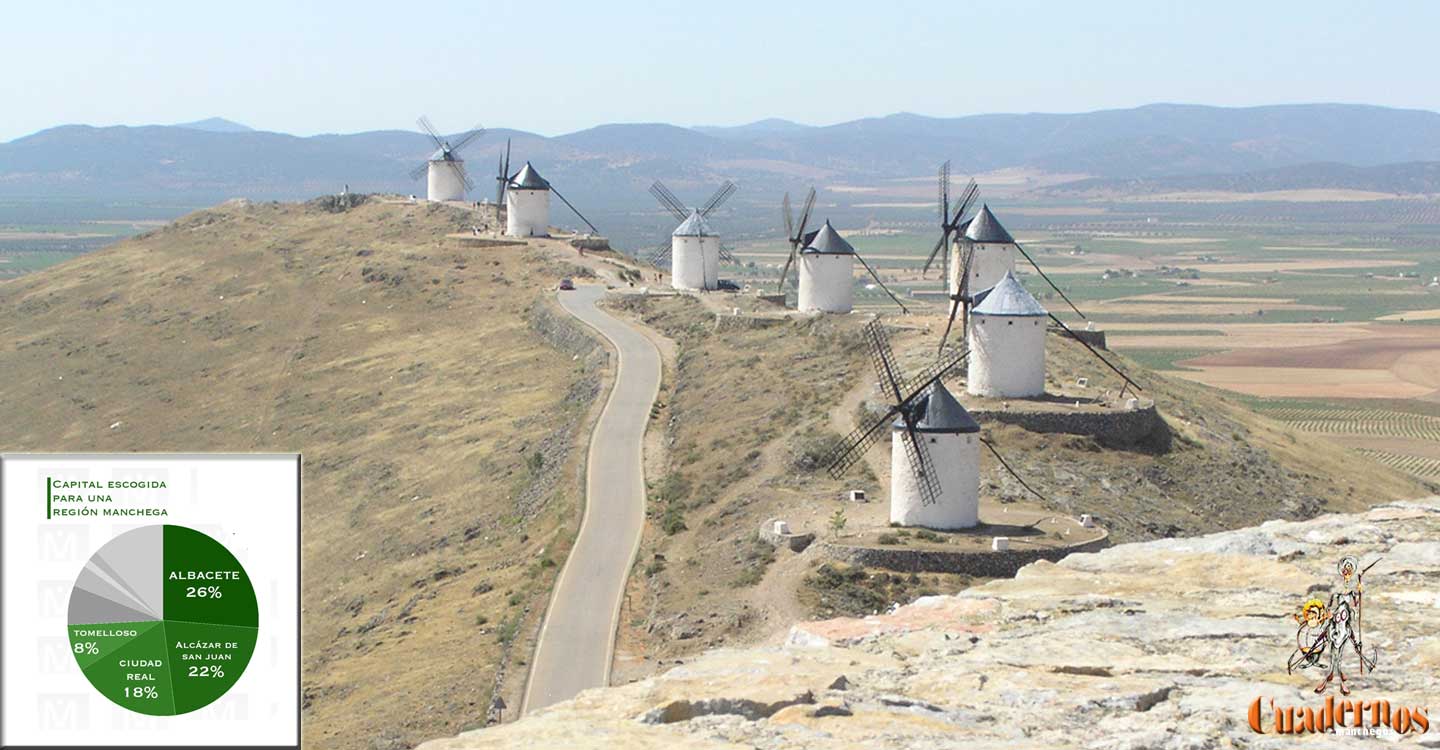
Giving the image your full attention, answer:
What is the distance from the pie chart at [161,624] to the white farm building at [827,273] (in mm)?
44444

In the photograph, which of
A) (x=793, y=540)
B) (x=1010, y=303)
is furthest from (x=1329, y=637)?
(x=1010, y=303)

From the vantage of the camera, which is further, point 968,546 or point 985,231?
point 985,231

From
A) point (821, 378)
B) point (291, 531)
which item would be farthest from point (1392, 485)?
point (291, 531)

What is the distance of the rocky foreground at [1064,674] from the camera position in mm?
14539

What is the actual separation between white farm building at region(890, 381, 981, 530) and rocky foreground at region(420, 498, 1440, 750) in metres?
11.9

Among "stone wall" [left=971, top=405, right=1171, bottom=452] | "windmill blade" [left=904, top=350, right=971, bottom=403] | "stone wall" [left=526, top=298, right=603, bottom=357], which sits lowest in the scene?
"stone wall" [left=971, top=405, right=1171, bottom=452]

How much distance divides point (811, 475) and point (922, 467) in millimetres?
6288

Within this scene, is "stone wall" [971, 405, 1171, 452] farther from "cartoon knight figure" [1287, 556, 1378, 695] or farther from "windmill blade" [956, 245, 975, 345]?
"cartoon knight figure" [1287, 556, 1378, 695]

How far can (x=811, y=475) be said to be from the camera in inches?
1550

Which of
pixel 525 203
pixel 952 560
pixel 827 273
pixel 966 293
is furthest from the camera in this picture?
pixel 525 203

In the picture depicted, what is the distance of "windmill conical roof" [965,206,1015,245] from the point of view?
50.6 m

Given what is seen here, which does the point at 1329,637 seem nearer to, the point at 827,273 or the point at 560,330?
the point at 827,273

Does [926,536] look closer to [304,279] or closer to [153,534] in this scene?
[153,534]

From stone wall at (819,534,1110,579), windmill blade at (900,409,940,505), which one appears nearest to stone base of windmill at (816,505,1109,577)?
stone wall at (819,534,1110,579)
